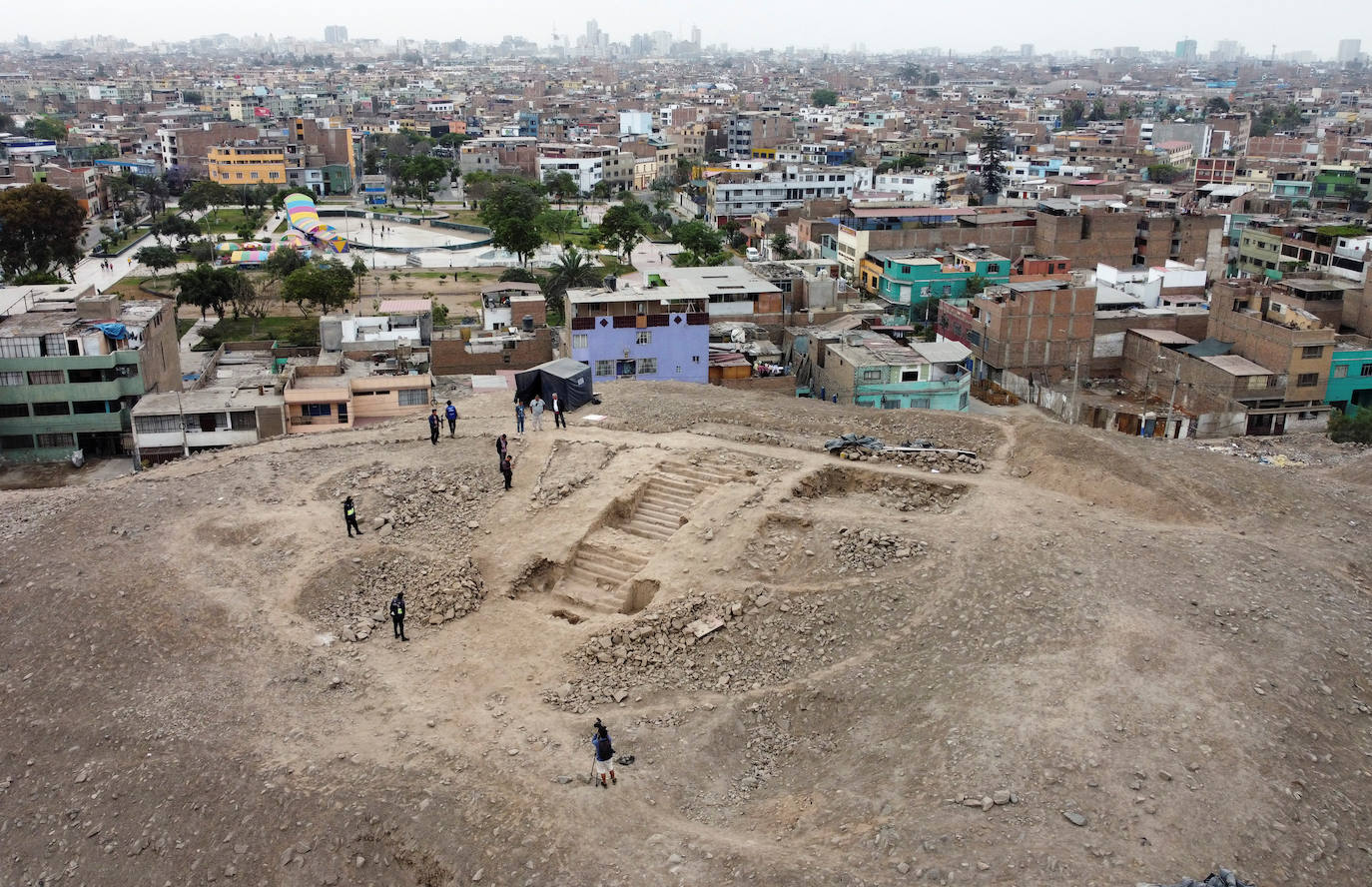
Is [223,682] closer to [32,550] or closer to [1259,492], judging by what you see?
[32,550]

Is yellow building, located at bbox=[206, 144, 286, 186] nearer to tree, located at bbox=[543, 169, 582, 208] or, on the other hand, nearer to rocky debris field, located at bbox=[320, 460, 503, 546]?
tree, located at bbox=[543, 169, 582, 208]

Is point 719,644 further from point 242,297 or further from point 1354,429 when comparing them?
point 242,297

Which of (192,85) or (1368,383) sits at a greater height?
(192,85)

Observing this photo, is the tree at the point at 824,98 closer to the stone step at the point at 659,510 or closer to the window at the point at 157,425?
the window at the point at 157,425

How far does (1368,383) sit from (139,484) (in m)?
37.7

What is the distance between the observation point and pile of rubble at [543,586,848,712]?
50.5 feet

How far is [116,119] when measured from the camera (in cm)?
14375

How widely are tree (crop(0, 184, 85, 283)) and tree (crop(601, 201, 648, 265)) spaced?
→ 30928 mm

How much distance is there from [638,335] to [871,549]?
18113 mm

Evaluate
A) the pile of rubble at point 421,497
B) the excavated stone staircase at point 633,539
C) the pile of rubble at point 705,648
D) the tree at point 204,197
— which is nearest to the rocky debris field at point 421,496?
the pile of rubble at point 421,497

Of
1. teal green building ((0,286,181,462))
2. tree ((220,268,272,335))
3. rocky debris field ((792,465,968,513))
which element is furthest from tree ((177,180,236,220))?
rocky debris field ((792,465,968,513))

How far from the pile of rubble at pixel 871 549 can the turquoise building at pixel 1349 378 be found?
85.6 ft

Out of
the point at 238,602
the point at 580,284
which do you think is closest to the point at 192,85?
the point at 580,284

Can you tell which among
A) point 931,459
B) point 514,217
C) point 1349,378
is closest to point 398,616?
point 931,459
